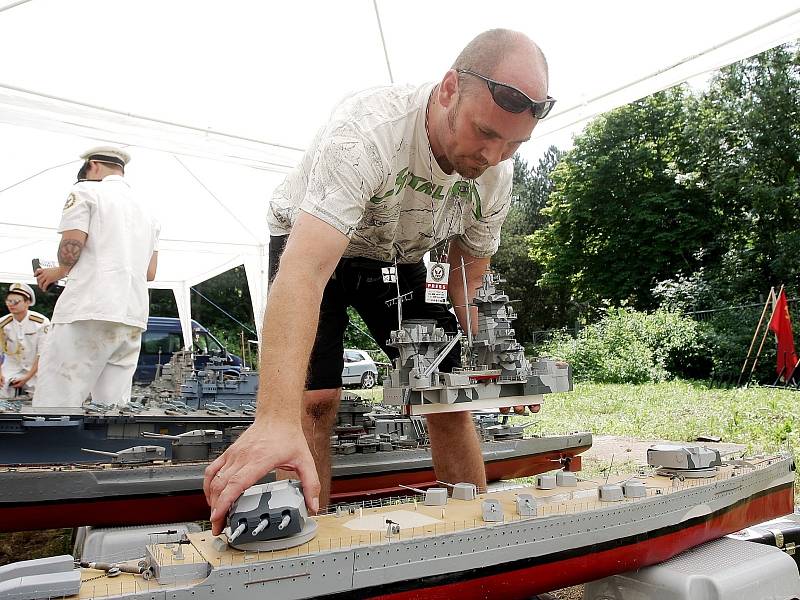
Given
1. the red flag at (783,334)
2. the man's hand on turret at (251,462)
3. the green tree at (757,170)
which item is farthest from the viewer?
the green tree at (757,170)

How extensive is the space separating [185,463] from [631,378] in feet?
44.0

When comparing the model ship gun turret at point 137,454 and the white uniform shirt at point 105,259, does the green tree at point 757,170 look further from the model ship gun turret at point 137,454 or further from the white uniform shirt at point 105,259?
the model ship gun turret at point 137,454

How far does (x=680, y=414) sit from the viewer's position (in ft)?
30.9

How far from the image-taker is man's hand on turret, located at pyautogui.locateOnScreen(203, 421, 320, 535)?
1670mm

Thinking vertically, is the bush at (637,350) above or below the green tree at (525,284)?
below

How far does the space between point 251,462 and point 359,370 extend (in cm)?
1898

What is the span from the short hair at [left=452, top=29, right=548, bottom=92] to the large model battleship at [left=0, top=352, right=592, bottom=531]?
290cm

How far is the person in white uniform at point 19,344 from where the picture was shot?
26.3ft

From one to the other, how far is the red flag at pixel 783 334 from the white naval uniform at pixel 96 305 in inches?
460

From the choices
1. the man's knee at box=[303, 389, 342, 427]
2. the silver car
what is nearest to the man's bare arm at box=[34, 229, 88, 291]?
the man's knee at box=[303, 389, 342, 427]

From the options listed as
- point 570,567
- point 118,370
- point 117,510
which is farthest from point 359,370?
point 570,567

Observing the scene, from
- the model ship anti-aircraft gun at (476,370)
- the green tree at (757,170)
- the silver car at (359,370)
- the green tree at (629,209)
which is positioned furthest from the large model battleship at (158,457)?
the green tree at (629,209)

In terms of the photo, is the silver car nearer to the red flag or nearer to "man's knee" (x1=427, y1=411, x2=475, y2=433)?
the red flag

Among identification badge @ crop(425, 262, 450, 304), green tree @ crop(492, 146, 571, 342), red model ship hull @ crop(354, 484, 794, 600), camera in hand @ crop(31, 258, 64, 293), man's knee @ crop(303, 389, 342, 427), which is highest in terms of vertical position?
green tree @ crop(492, 146, 571, 342)
